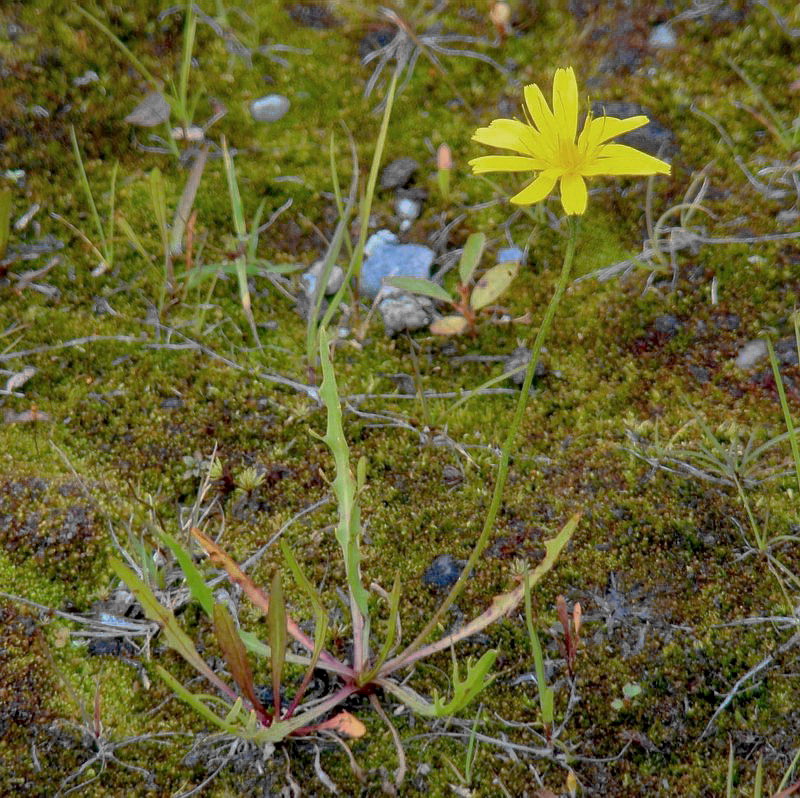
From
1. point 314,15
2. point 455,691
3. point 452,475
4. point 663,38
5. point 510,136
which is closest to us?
point 455,691

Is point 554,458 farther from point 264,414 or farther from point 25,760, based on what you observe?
point 25,760

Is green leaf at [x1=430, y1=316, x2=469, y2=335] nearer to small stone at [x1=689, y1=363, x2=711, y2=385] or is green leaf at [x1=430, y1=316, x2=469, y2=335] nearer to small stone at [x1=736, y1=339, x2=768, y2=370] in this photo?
small stone at [x1=689, y1=363, x2=711, y2=385]

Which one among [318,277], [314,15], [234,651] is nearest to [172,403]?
[318,277]

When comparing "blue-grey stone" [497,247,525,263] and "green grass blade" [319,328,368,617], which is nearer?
"green grass blade" [319,328,368,617]

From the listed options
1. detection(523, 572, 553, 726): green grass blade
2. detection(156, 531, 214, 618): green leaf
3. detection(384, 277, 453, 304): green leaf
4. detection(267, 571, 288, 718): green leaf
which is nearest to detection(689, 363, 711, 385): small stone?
detection(384, 277, 453, 304): green leaf

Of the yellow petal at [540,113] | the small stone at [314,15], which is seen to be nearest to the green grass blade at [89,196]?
the small stone at [314,15]

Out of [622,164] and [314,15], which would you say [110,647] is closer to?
[622,164]
